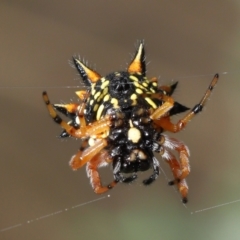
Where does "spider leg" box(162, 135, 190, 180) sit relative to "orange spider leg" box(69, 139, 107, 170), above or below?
below

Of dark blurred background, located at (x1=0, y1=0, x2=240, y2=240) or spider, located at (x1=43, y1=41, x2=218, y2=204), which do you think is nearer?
spider, located at (x1=43, y1=41, x2=218, y2=204)

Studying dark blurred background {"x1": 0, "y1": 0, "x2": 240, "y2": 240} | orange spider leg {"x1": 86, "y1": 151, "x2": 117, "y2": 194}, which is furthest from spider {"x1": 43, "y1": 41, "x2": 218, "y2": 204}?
dark blurred background {"x1": 0, "y1": 0, "x2": 240, "y2": 240}

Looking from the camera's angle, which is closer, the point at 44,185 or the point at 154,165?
the point at 154,165

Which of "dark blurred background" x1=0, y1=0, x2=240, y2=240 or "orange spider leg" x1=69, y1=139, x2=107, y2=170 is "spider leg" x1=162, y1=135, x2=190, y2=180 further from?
"dark blurred background" x1=0, y1=0, x2=240, y2=240

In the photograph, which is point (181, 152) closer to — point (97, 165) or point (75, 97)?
point (97, 165)

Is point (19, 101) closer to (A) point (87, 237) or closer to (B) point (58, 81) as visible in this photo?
(B) point (58, 81)

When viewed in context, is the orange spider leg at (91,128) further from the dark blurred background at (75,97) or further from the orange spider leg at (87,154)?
the dark blurred background at (75,97)

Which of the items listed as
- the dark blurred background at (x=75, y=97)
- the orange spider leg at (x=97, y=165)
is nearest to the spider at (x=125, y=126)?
the orange spider leg at (x=97, y=165)

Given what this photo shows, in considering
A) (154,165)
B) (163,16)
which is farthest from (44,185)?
(154,165)
